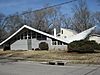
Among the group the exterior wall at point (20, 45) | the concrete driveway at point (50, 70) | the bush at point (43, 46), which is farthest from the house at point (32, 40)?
the concrete driveway at point (50, 70)

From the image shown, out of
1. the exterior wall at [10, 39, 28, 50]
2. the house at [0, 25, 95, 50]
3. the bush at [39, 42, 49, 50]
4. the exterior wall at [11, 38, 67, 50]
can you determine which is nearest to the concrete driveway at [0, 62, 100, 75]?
the house at [0, 25, 95, 50]

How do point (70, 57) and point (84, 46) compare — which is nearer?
point (70, 57)

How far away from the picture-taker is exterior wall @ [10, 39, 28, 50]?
47406mm

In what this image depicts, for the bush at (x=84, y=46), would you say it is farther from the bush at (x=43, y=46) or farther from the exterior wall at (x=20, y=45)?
the exterior wall at (x=20, y=45)

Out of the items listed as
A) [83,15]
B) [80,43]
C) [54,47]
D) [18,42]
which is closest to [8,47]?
[18,42]

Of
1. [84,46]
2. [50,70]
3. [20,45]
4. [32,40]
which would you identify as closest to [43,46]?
[32,40]

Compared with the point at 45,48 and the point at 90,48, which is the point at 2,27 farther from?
the point at 90,48

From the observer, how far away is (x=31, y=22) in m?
83.8

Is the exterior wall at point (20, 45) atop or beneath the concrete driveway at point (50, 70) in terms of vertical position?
atop

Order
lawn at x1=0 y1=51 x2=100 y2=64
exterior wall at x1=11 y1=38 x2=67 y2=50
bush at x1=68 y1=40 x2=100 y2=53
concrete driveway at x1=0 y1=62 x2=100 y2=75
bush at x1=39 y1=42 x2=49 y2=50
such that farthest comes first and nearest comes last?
bush at x1=39 y1=42 x2=49 y2=50
exterior wall at x1=11 y1=38 x2=67 y2=50
bush at x1=68 y1=40 x2=100 y2=53
lawn at x1=0 y1=51 x2=100 y2=64
concrete driveway at x1=0 y1=62 x2=100 y2=75

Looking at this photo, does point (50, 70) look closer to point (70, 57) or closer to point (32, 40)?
point (70, 57)

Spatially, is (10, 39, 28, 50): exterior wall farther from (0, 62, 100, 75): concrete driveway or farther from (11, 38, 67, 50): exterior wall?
(0, 62, 100, 75): concrete driveway

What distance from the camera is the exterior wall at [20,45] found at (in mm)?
47406

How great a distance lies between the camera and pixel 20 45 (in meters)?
48.1
